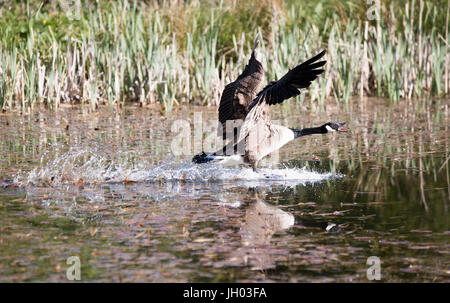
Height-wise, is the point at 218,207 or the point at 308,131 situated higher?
the point at 308,131

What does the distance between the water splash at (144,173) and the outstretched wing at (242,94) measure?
2.02 feet

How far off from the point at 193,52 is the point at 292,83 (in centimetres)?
585

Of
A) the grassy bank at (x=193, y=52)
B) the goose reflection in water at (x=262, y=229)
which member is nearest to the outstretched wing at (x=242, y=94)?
the goose reflection in water at (x=262, y=229)

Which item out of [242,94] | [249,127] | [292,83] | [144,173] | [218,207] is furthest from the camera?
[242,94]

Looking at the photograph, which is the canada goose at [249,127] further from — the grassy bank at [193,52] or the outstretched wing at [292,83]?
the grassy bank at [193,52]

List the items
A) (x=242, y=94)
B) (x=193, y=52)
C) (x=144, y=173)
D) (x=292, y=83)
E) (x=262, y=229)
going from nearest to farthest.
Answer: (x=262, y=229)
(x=292, y=83)
(x=144, y=173)
(x=242, y=94)
(x=193, y=52)

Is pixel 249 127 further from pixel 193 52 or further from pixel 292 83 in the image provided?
pixel 193 52

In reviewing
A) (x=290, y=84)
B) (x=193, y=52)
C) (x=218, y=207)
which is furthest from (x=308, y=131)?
(x=193, y=52)

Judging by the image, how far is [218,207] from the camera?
626 centimetres

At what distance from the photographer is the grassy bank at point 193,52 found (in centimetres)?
1198

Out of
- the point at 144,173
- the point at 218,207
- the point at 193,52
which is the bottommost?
the point at 218,207

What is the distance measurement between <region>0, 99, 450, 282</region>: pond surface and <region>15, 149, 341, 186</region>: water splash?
0.8 inches

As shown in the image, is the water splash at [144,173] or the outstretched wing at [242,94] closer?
the water splash at [144,173]
